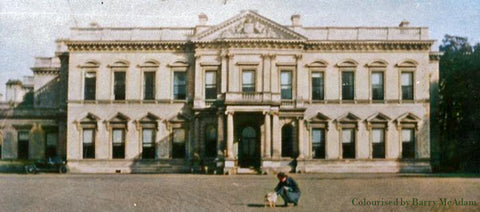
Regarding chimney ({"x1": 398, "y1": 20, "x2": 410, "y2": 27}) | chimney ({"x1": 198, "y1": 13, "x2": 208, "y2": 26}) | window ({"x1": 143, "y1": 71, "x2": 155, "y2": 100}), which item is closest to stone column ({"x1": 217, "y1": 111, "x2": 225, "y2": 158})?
window ({"x1": 143, "y1": 71, "x2": 155, "y2": 100})

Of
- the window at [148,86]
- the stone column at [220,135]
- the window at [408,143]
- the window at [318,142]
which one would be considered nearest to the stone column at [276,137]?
the window at [318,142]

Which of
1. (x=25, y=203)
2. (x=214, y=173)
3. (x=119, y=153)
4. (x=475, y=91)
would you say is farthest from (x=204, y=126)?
(x=25, y=203)

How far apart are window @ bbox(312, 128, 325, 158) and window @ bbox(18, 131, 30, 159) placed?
2147cm

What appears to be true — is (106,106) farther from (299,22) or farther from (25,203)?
(25,203)

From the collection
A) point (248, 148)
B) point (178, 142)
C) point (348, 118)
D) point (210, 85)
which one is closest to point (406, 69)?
point (348, 118)

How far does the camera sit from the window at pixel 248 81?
1476 inches

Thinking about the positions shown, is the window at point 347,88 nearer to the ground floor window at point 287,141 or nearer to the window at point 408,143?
the window at point 408,143

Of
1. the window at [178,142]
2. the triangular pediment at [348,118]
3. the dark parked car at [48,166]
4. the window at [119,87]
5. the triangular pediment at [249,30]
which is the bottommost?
the dark parked car at [48,166]

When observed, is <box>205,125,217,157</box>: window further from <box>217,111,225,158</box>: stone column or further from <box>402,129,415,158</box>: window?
<box>402,129,415,158</box>: window

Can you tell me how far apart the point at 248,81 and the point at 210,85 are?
8.35 feet

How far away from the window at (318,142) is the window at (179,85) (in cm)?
901

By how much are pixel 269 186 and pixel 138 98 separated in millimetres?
16730

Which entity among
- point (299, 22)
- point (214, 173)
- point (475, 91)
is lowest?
point (214, 173)

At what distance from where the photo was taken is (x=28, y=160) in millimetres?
42938
